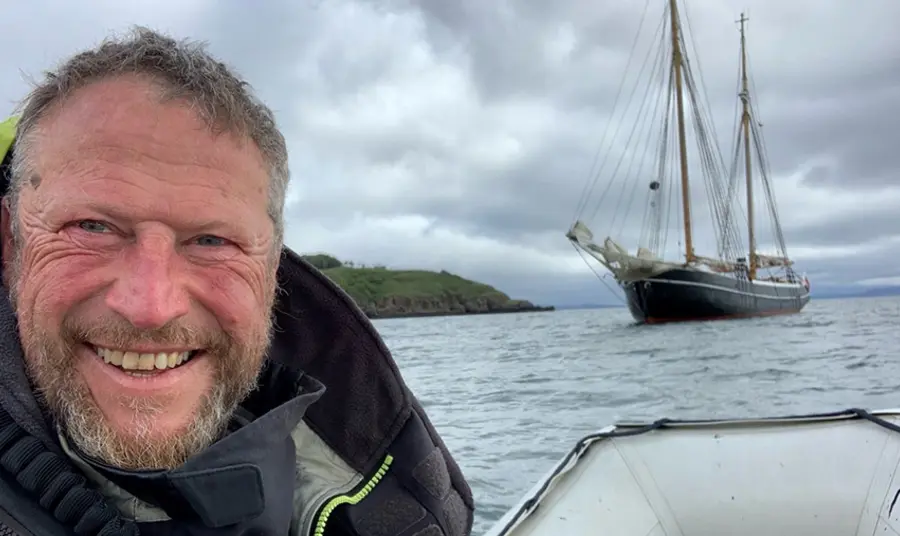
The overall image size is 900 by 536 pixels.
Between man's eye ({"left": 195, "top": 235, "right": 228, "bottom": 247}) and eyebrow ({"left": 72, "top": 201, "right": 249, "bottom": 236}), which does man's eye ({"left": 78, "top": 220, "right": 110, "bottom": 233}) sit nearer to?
eyebrow ({"left": 72, "top": 201, "right": 249, "bottom": 236})

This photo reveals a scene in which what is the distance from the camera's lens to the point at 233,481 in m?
1.07

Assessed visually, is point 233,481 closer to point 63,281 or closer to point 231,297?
point 231,297

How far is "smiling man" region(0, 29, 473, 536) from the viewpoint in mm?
1045

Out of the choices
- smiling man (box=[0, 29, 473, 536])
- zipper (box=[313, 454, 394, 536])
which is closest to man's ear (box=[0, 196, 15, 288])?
smiling man (box=[0, 29, 473, 536])

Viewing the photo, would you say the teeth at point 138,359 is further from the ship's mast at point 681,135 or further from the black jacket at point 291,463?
the ship's mast at point 681,135

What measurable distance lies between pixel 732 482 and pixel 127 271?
265cm

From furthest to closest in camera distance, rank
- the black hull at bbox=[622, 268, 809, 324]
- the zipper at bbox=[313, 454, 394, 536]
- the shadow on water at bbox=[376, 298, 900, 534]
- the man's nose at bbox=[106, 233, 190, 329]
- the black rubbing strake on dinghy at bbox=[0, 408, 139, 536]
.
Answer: the black hull at bbox=[622, 268, 809, 324], the shadow on water at bbox=[376, 298, 900, 534], the zipper at bbox=[313, 454, 394, 536], the man's nose at bbox=[106, 233, 190, 329], the black rubbing strake on dinghy at bbox=[0, 408, 139, 536]

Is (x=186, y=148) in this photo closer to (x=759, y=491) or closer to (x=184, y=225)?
(x=184, y=225)

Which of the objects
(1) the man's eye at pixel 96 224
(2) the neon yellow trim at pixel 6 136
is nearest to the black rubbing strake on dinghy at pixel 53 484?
(1) the man's eye at pixel 96 224

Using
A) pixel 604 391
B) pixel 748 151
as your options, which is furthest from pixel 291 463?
pixel 748 151

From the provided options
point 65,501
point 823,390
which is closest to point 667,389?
point 823,390

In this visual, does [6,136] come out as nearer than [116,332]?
No

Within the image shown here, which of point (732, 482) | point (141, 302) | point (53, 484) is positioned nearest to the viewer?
point (53, 484)

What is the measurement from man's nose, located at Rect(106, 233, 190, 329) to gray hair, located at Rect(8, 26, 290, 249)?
25cm
